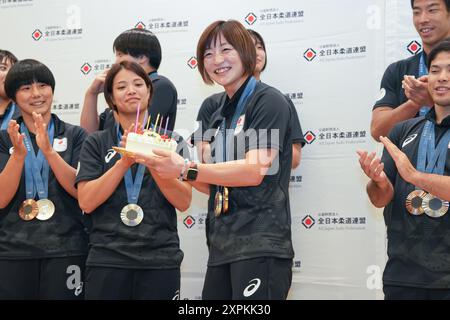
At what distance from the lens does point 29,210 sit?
3680mm

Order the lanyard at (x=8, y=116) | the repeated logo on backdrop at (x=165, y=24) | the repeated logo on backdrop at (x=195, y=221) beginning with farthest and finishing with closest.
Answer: the repeated logo on backdrop at (x=165, y=24) < the repeated logo on backdrop at (x=195, y=221) < the lanyard at (x=8, y=116)

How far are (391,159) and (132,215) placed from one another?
133cm

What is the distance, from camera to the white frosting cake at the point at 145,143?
118 inches

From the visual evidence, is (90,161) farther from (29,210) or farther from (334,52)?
(334,52)

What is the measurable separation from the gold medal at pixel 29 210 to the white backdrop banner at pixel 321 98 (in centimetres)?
177

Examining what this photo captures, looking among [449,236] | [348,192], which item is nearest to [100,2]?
[348,192]

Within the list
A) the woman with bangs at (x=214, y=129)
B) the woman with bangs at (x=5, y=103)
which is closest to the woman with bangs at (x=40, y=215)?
the woman with bangs at (x=5, y=103)

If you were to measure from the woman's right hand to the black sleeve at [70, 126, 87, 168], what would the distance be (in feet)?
0.99

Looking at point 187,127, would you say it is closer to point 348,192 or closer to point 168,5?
point 168,5

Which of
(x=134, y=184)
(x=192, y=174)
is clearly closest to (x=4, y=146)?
(x=134, y=184)

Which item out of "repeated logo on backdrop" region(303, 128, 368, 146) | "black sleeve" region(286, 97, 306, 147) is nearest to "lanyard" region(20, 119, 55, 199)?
"black sleeve" region(286, 97, 306, 147)

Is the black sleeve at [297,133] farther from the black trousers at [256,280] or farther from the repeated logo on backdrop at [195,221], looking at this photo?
the black trousers at [256,280]

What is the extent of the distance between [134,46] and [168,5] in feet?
4.95
